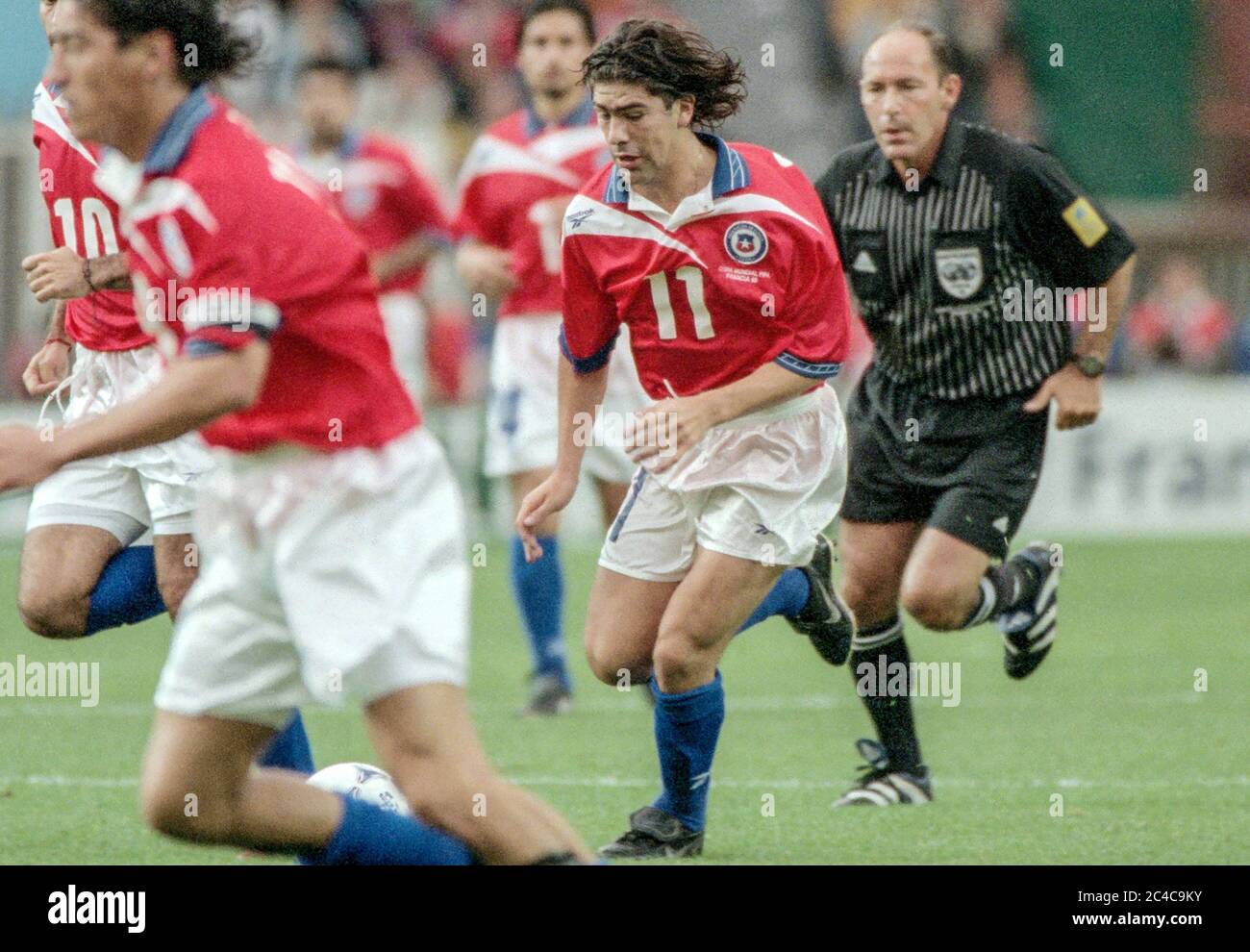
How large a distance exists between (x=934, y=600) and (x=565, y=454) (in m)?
1.46

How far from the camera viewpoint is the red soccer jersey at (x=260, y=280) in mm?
3721

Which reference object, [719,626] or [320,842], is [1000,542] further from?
[320,842]

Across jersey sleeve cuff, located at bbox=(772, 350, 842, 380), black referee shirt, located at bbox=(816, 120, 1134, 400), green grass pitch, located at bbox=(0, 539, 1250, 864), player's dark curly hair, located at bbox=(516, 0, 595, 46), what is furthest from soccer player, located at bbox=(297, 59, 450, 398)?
jersey sleeve cuff, located at bbox=(772, 350, 842, 380)

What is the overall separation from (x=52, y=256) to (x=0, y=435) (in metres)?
1.33

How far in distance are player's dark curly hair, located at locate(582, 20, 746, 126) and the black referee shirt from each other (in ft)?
3.91

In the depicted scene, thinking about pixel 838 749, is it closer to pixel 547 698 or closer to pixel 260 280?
pixel 547 698

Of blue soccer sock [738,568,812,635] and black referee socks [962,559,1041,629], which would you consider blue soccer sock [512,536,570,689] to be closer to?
black referee socks [962,559,1041,629]

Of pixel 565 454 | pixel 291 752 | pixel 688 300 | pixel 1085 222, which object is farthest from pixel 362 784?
pixel 1085 222

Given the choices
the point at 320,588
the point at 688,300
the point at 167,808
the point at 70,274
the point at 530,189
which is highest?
the point at 530,189

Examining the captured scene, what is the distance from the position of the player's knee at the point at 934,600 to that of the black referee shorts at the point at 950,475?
7.0 inches

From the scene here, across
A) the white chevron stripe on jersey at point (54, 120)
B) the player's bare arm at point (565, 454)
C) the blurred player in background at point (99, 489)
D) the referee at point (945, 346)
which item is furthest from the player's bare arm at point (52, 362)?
the referee at point (945, 346)

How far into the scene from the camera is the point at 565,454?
524 centimetres

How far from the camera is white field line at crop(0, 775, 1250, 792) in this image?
21.6 ft

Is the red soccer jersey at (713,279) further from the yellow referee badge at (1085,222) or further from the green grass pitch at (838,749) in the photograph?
the green grass pitch at (838,749)
